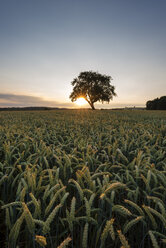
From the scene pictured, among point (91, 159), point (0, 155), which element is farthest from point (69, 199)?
point (0, 155)

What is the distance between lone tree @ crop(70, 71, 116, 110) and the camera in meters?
54.2

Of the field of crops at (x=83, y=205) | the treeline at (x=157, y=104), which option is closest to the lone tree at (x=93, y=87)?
the treeline at (x=157, y=104)

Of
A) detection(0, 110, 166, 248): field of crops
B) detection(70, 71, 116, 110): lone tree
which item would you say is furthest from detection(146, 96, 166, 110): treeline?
detection(0, 110, 166, 248): field of crops

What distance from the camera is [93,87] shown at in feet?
178

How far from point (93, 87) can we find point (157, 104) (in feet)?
77.4

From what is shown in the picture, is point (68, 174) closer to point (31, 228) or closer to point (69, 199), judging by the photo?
point (69, 199)

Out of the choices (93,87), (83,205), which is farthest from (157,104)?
(83,205)

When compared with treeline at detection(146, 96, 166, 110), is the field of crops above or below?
below

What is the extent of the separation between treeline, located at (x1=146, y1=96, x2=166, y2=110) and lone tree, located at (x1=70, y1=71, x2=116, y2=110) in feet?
50.6

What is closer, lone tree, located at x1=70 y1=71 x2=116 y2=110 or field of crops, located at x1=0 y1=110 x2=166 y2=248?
field of crops, located at x1=0 y1=110 x2=166 y2=248

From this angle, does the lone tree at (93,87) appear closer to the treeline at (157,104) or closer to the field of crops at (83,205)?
the treeline at (157,104)

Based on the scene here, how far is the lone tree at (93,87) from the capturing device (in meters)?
54.2

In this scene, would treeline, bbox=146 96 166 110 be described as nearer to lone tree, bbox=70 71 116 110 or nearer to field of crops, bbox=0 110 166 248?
lone tree, bbox=70 71 116 110

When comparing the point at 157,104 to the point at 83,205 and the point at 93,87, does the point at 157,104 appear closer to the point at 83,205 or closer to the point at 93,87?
the point at 93,87
